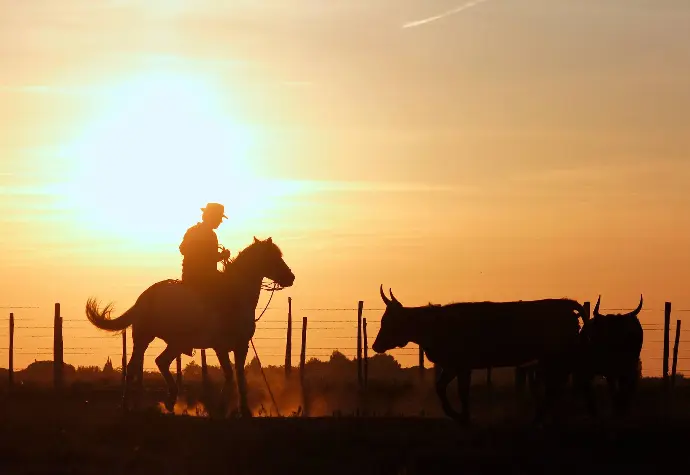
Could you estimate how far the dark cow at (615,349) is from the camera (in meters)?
19.1

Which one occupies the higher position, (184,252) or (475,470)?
(184,252)

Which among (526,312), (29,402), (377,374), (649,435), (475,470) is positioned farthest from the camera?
(377,374)

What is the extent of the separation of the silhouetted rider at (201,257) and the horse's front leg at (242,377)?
40.4 inches

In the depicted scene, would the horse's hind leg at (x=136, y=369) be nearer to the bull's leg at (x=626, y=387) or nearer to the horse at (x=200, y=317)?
the horse at (x=200, y=317)

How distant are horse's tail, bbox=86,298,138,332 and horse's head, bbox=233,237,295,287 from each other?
1853mm

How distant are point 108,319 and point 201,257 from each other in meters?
1.82

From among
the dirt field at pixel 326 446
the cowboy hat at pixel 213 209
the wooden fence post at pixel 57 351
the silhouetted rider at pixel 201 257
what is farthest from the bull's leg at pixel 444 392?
the wooden fence post at pixel 57 351

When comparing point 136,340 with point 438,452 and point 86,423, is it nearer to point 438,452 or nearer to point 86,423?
point 86,423

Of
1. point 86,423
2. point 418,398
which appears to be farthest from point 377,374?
point 86,423

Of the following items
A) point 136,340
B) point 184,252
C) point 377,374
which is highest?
point 184,252

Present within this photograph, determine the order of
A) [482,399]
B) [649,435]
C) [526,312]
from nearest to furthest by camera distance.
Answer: [649,435]
[526,312]
[482,399]

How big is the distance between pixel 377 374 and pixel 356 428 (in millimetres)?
19320

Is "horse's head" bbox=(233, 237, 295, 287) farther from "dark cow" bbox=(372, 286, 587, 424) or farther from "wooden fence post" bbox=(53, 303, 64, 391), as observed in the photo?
"wooden fence post" bbox=(53, 303, 64, 391)

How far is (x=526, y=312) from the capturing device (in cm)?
1803
